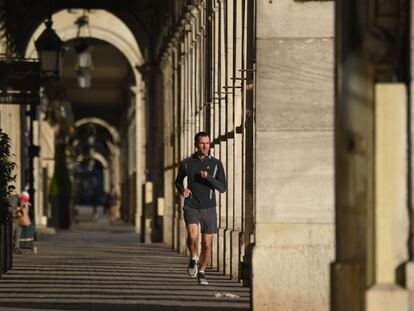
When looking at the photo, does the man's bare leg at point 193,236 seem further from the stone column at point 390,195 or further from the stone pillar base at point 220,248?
the stone column at point 390,195

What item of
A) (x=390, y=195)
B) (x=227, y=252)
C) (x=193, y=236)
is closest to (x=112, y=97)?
(x=227, y=252)

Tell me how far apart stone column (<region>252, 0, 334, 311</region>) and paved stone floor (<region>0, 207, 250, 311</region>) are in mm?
659

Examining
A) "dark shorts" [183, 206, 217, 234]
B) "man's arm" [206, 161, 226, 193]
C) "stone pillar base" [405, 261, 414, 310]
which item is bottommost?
"stone pillar base" [405, 261, 414, 310]

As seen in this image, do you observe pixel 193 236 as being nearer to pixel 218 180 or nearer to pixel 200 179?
pixel 200 179

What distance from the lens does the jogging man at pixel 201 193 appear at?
19594mm

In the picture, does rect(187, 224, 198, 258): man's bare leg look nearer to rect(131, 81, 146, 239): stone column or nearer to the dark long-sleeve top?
the dark long-sleeve top

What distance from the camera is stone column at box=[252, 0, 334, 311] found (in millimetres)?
15297

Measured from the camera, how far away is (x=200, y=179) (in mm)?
19703

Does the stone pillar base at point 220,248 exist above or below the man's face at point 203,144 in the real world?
below

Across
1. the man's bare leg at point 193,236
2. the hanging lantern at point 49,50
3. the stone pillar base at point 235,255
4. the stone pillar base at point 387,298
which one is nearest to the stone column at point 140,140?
the hanging lantern at point 49,50

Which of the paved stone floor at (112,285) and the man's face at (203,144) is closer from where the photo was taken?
the paved stone floor at (112,285)

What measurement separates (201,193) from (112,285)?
1.53m

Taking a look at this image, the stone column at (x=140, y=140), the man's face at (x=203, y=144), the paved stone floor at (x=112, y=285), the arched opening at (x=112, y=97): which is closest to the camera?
the paved stone floor at (x=112, y=285)

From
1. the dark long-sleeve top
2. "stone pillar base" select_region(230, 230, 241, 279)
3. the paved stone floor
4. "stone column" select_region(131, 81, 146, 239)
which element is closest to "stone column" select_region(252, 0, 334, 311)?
the paved stone floor
